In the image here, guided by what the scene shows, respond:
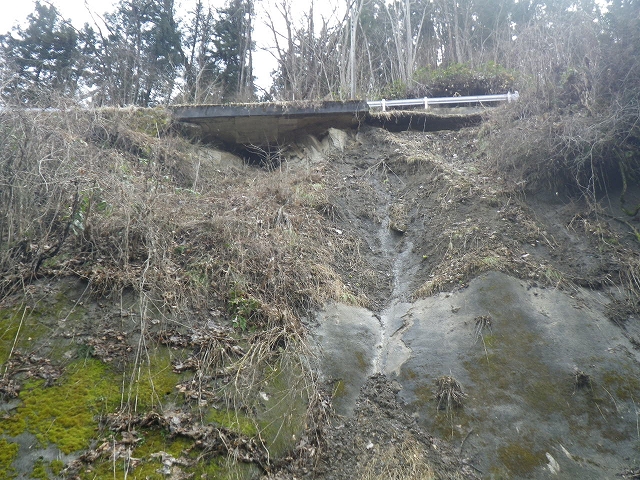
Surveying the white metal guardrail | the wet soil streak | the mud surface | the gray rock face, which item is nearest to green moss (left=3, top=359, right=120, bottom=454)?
the mud surface

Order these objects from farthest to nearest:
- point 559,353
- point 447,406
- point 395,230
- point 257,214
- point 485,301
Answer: point 395,230, point 257,214, point 485,301, point 559,353, point 447,406

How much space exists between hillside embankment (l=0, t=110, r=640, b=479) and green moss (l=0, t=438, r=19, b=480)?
0.01m

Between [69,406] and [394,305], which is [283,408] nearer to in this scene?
[69,406]

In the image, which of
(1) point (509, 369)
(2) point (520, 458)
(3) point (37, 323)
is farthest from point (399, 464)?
(3) point (37, 323)

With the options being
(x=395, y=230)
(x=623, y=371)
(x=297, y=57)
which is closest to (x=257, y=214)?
(x=395, y=230)

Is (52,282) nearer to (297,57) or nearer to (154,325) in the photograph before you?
(154,325)

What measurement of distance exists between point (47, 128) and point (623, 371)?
28.1ft

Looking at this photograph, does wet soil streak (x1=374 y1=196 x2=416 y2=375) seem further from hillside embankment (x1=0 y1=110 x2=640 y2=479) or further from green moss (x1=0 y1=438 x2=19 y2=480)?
green moss (x1=0 y1=438 x2=19 y2=480)

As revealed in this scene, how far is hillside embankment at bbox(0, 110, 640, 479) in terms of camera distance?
5.16m

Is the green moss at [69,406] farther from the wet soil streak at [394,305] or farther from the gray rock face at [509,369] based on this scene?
the wet soil streak at [394,305]

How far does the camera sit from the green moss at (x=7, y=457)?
429 cm

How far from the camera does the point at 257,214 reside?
8.83 meters

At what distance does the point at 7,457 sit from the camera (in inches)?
173

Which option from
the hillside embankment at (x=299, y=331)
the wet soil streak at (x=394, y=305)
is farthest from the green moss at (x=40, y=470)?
the wet soil streak at (x=394, y=305)
